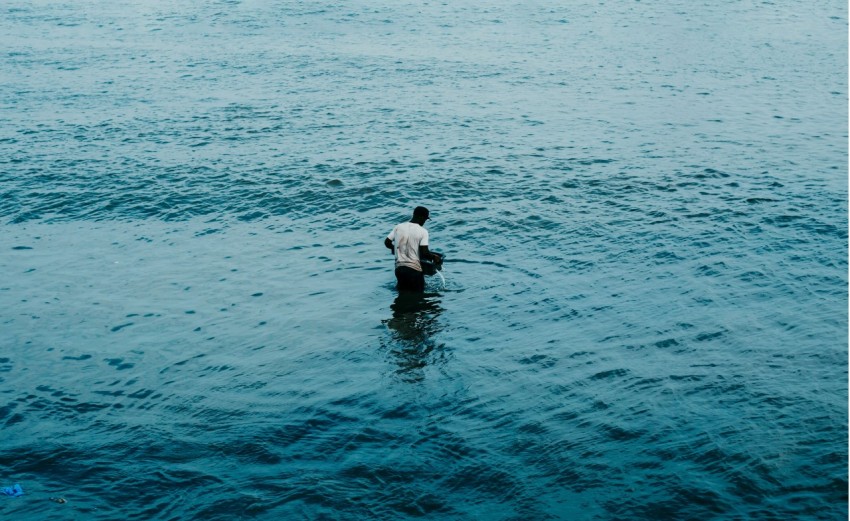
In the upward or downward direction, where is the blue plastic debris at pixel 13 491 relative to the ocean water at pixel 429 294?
upward

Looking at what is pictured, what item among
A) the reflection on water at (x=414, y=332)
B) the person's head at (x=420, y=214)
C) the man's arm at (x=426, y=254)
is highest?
the person's head at (x=420, y=214)

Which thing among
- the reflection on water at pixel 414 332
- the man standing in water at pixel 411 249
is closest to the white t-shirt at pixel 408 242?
the man standing in water at pixel 411 249

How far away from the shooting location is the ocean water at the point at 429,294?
40.1 ft

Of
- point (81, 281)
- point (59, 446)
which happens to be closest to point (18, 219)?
point (81, 281)

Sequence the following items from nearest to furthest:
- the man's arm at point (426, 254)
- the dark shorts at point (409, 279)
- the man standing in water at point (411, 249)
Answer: the man standing in water at point (411, 249) → the man's arm at point (426, 254) → the dark shorts at point (409, 279)

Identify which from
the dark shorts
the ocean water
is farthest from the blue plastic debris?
the dark shorts

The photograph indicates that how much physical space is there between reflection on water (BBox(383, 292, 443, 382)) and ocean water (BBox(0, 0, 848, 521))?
0.25 feet

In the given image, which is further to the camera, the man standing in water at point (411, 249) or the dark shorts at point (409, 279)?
the dark shorts at point (409, 279)

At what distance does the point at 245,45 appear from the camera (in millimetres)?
50719

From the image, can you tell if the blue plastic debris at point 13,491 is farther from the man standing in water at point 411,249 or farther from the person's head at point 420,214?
the person's head at point 420,214

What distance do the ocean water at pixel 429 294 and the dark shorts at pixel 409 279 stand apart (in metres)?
Result: 0.38

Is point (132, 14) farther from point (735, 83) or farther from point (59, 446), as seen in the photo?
point (59, 446)

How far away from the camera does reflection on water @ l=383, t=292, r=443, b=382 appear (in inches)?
632

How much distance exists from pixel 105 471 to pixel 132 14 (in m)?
55.9
